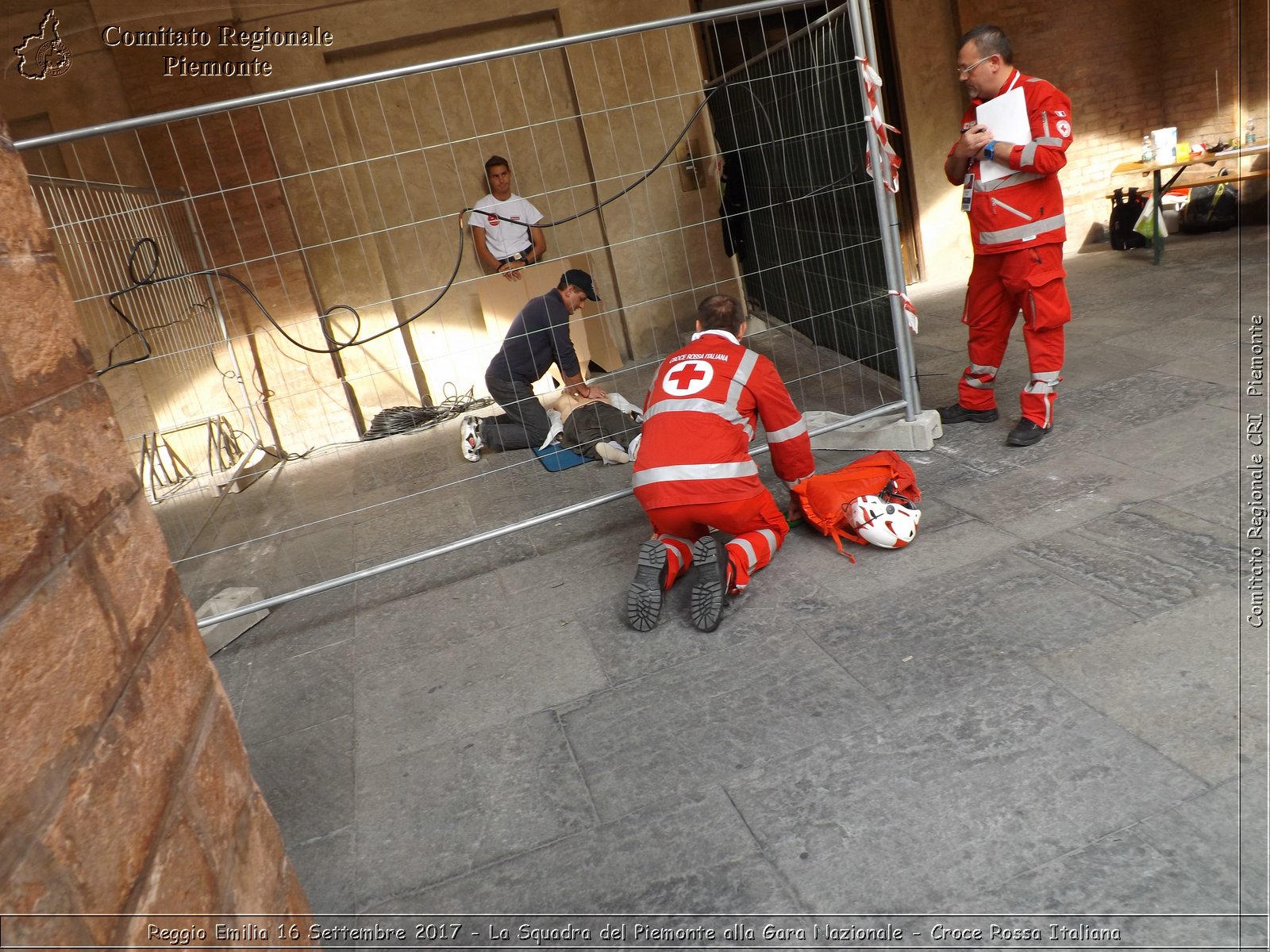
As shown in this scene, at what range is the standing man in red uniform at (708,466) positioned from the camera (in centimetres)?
355

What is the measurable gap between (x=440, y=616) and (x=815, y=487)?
182 cm

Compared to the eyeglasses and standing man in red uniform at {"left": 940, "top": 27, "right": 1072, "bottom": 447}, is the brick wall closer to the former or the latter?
standing man in red uniform at {"left": 940, "top": 27, "right": 1072, "bottom": 447}

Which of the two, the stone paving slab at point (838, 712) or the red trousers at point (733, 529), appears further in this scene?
the red trousers at point (733, 529)

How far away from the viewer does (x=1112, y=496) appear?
3799mm

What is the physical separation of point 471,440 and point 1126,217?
662 centimetres

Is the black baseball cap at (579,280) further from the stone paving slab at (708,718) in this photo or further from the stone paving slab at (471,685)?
the stone paving slab at (708,718)

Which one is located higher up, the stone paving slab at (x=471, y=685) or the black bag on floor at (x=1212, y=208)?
the black bag on floor at (x=1212, y=208)

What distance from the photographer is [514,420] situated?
6480 millimetres

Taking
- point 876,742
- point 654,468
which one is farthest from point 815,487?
point 876,742

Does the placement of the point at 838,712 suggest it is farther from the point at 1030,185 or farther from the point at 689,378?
the point at 1030,185

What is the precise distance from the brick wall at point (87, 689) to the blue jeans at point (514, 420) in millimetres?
4413

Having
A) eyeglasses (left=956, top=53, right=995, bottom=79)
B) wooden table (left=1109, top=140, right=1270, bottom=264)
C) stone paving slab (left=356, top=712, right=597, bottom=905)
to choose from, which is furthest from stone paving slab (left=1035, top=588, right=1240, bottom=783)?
wooden table (left=1109, top=140, right=1270, bottom=264)

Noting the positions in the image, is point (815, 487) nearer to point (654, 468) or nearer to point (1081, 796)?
point (654, 468)

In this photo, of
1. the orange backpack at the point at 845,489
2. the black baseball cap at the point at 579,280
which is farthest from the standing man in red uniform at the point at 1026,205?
the black baseball cap at the point at 579,280
